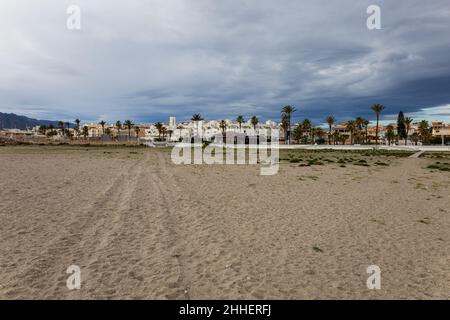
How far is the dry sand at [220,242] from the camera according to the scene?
604cm

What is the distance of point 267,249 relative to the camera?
8125 millimetres

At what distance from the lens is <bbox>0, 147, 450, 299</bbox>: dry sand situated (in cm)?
604

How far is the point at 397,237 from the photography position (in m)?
9.34

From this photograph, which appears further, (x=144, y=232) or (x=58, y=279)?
(x=144, y=232)

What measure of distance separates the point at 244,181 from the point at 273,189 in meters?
3.27

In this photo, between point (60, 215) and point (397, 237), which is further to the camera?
point (60, 215)

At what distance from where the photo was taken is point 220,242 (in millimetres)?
8578
